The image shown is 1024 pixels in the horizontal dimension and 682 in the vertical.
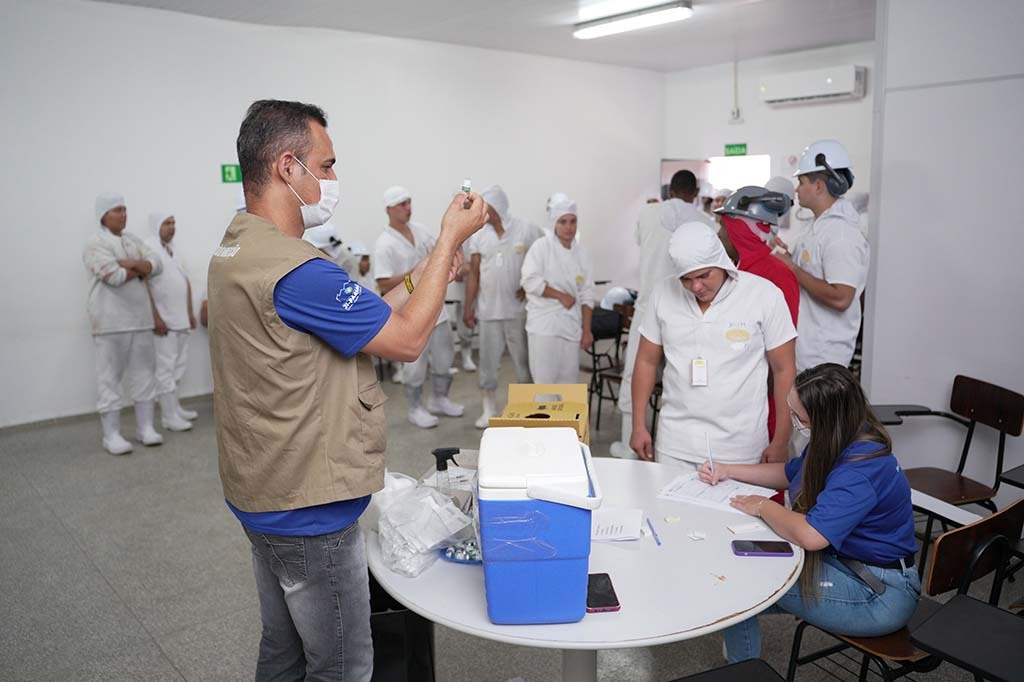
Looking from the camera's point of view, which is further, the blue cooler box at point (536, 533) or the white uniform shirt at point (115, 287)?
the white uniform shirt at point (115, 287)

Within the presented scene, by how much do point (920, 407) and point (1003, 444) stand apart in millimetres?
361

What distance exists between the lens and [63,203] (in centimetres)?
600

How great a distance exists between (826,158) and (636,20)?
12.4ft

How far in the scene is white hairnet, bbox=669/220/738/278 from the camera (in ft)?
8.74

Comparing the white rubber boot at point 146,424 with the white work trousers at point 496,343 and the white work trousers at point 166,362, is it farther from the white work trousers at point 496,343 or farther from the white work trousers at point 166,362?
the white work trousers at point 496,343

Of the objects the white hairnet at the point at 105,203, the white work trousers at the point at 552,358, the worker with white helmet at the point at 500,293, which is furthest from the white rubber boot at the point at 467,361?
the white hairnet at the point at 105,203

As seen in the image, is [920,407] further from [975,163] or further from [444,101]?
[444,101]

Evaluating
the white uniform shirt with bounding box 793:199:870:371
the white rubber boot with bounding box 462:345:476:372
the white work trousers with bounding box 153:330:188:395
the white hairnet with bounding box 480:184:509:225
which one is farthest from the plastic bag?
the white rubber boot with bounding box 462:345:476:372

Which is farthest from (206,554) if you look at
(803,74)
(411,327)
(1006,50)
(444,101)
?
(803,74)

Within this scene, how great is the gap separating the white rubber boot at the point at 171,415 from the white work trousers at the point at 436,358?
1.75m

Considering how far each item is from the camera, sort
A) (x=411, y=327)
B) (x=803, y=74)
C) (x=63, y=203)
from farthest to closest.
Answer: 1. (x=803, y=74)
2. (x=63, y=203)
3. (x=411, y=327)

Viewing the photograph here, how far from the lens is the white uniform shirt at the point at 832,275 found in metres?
3.55

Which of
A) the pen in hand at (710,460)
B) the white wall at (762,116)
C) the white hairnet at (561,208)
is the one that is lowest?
the pen in hand at (710,460)

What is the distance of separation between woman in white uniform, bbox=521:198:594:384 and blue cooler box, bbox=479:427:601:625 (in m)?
3.64
